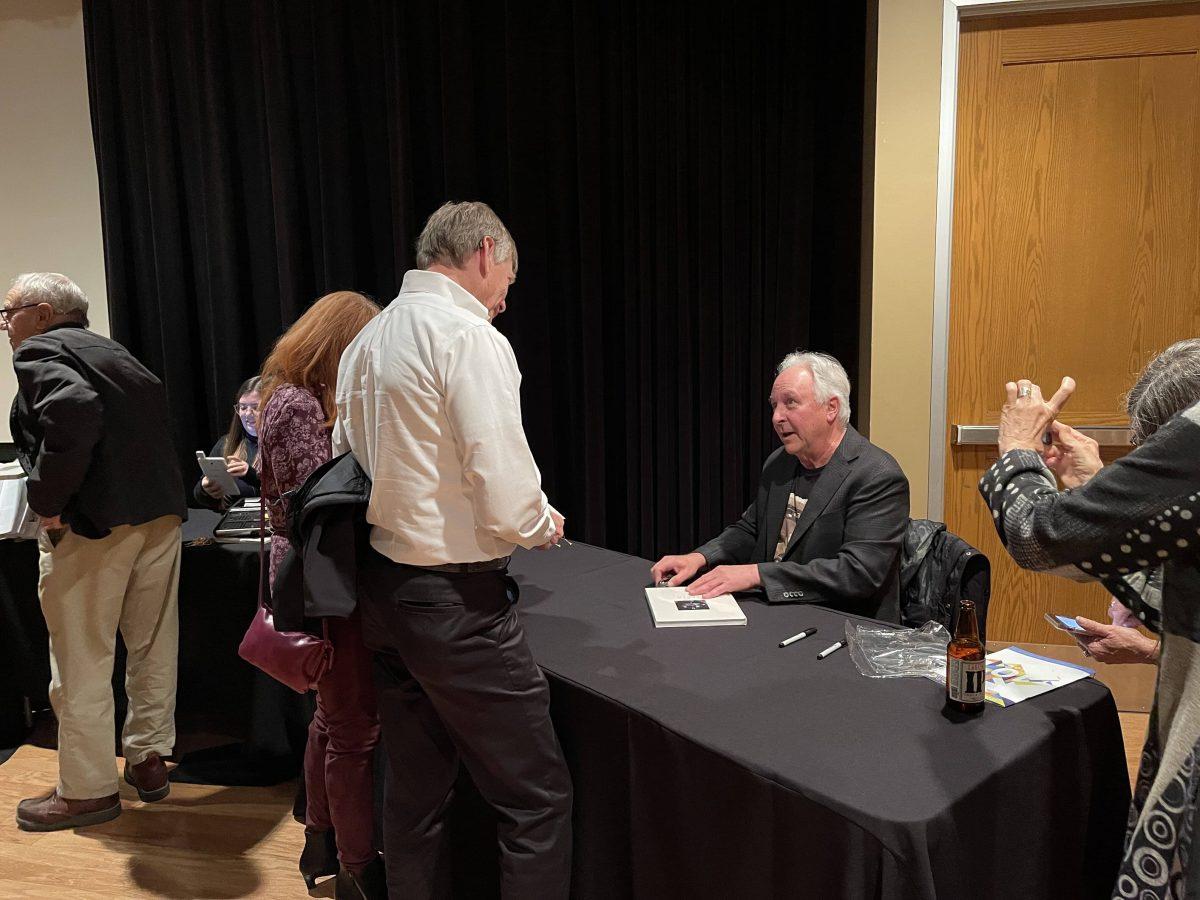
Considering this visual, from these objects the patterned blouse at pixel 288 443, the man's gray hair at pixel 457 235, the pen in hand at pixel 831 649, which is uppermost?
the man's gray hair at pixel 457 235

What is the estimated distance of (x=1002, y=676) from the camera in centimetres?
154

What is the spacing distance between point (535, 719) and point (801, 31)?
3071mm

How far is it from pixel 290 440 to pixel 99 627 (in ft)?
3.55

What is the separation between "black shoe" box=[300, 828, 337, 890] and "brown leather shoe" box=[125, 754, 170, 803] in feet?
2.66

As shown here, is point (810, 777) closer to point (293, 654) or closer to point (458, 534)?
point (458, 534)

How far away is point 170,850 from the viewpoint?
2.45m

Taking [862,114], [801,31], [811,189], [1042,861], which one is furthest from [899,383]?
[1042,861]

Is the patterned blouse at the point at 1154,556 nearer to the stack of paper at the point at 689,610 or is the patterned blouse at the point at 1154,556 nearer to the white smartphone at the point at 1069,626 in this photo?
the white smartphone at the point at 1069,626

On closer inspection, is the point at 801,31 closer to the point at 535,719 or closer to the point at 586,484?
the point at 586,484

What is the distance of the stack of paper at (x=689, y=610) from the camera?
185 centimetres

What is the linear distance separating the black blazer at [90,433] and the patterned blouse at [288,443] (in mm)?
692

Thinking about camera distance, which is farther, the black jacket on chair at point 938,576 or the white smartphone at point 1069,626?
the black jacket on chair at point 938,576

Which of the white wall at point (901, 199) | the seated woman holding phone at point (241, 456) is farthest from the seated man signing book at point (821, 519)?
the seated woman holding phone at point (241, 456)

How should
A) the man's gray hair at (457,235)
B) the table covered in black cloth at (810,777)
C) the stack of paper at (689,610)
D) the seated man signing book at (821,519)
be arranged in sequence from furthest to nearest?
the seated man signing book at (821,519)
the stack of paper at (689,610)
the man's gray hair at (457,235)
the table covered in black cloth at (810,777)
